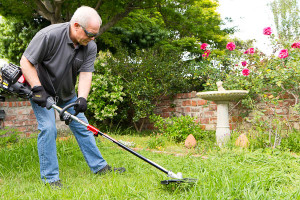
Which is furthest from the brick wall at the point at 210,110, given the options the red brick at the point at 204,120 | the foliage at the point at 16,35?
the foliage at the point at 16,35

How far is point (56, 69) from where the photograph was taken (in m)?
2.62

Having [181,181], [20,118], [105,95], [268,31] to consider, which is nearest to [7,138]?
[20,118]

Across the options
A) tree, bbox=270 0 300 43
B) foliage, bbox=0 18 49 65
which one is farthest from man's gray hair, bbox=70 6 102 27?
tree, bbox=270 0 300 43

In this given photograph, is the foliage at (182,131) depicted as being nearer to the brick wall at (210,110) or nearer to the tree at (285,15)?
the brick wall at (210,110)

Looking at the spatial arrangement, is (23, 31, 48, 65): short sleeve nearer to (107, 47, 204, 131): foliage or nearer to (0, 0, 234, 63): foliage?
(0, 0, 234, 63): foliage

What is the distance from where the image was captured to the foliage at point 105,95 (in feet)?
20.4

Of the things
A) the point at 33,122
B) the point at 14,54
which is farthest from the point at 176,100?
the point at 14,54

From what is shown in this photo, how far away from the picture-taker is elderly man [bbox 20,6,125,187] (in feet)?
7.98

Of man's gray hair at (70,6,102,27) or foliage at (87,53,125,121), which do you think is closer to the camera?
man's gray hair at (70,6,102,27)

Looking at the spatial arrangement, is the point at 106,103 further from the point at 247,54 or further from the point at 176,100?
the point at 247,54

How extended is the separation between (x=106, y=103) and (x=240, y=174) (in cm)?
469

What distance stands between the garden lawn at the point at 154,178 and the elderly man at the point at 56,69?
0.25m

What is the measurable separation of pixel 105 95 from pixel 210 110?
2.26 meters

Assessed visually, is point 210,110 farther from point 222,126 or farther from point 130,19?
point 130,19
